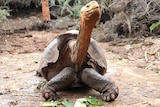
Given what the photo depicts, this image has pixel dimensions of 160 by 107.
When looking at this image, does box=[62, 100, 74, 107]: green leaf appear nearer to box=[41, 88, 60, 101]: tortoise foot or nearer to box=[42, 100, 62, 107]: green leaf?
box=[42, 100, 62, 107]: green leaf

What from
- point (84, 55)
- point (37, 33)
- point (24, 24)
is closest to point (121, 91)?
point (84, 55)

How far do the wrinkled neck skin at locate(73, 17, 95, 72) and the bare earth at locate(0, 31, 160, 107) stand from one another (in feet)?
1.14

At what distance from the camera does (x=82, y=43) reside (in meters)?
2.81

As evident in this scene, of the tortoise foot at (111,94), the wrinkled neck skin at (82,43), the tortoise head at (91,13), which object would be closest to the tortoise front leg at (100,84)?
the tortoise foot at (111,94)

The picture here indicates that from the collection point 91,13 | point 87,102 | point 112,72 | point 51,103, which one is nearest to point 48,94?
point 51,103

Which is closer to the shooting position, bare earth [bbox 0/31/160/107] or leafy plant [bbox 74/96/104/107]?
leafy plant [bbox 74/96/104/107]

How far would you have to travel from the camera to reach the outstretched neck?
8.79 ft

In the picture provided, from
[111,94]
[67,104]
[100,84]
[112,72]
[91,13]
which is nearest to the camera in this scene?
[91,13]

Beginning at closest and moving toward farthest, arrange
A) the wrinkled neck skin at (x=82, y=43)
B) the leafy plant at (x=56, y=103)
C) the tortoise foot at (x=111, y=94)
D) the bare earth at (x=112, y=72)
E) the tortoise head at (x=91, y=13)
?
1. the tortoise head at (x=91, y=13)
2. the wrinkled neck skin at (x=82, y=43)
3. the leafy plant at (x=56, y=103)
4. the tortoise foot at (x=111, y=94)
5. the bare earth at (x=112, y=72)

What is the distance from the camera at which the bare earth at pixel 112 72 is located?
3.01 metres

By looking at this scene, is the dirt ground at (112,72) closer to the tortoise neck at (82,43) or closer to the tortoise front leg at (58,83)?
the tortoise front leg at (58,83)

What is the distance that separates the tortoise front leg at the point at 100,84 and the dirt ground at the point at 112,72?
0.07 meters

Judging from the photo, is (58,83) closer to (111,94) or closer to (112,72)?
(111,94)

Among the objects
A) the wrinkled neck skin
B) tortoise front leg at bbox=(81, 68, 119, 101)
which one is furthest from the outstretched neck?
tortoise front leg at bbox=(81, 68, 119, 101)
